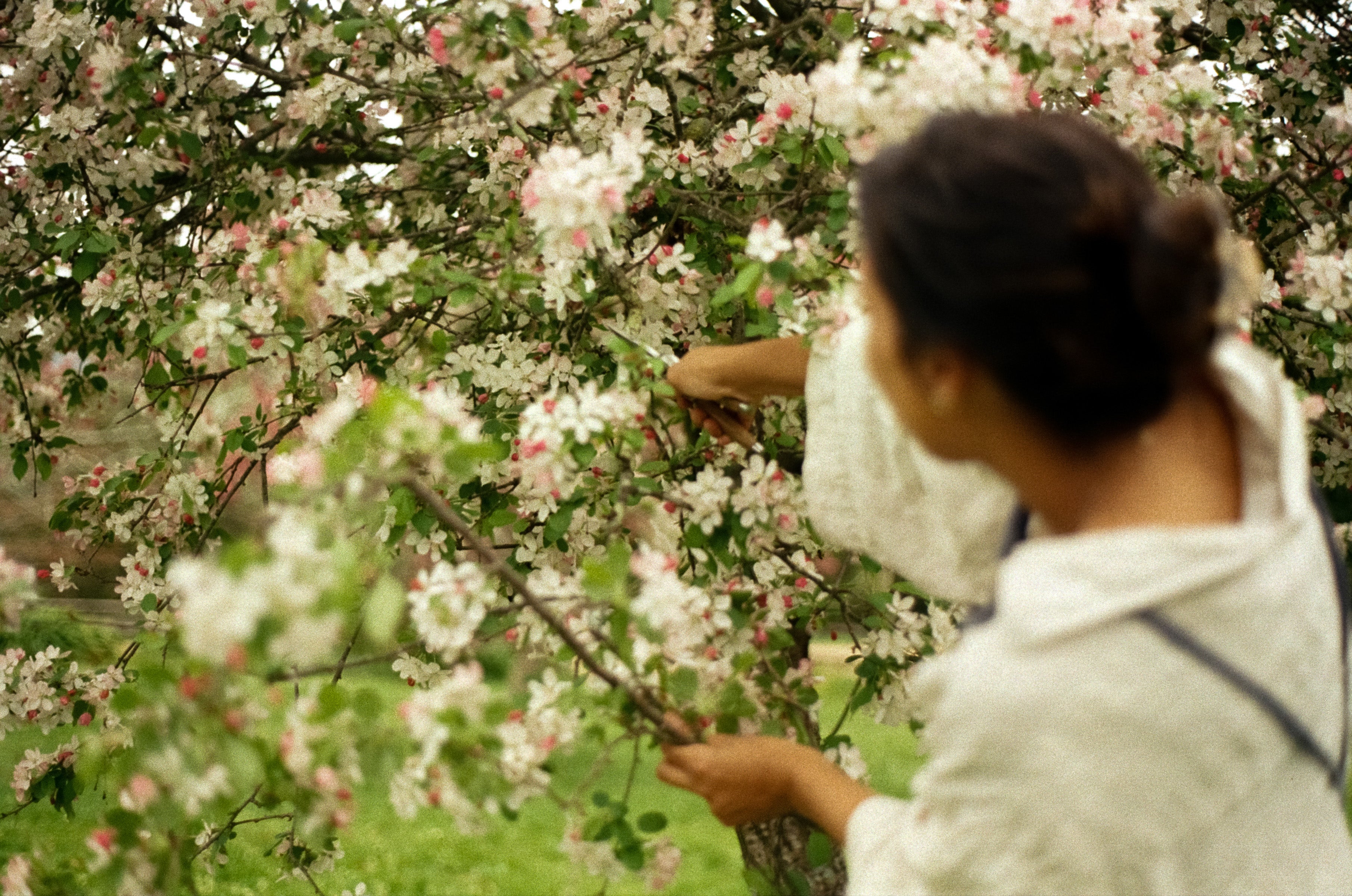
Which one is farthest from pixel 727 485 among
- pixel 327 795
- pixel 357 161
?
pixel 357 161

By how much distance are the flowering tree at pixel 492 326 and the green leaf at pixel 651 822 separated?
5cm

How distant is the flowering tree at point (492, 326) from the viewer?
4.56 feet

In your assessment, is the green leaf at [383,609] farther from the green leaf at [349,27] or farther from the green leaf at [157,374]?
the green leaf at [157,374]

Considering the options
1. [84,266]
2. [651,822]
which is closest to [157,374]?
[84,266]

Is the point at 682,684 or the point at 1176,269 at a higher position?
the point at 1176,269

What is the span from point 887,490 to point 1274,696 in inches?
25.9

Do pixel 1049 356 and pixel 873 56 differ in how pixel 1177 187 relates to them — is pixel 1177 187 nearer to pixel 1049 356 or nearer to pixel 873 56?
pixel 873 56

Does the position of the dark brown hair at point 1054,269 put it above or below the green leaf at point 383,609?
above

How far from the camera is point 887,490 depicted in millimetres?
1669

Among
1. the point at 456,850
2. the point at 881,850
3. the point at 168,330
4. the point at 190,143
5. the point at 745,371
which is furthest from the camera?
the point at 456,850

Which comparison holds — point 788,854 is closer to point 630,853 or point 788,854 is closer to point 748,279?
point 630,853

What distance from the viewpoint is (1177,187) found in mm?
2441

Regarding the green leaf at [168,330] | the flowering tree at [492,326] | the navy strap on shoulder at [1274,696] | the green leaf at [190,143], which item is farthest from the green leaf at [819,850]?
the green leaf at [190,143]

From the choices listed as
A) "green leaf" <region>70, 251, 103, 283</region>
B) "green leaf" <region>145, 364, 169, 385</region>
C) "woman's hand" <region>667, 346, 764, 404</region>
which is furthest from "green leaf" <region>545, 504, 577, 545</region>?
"green leaf" <region>70, 251, 103, 283</region>
